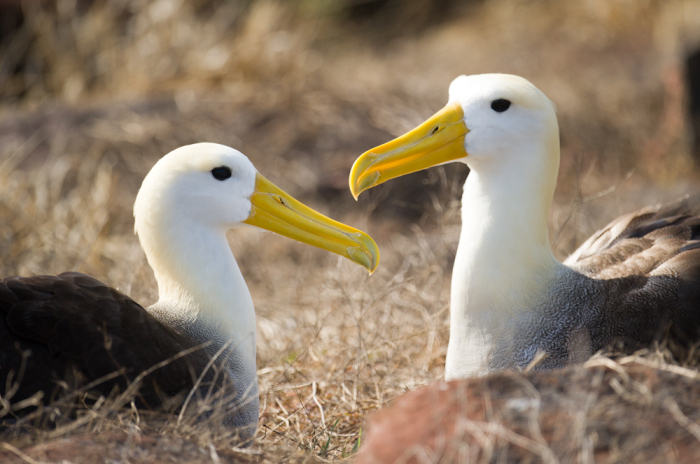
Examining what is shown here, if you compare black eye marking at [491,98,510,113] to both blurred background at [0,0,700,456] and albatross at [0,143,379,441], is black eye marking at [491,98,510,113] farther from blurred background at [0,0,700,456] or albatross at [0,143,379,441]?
blurred background at [0,0,700,456]

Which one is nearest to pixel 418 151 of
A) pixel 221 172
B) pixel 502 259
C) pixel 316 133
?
pixel 502 259

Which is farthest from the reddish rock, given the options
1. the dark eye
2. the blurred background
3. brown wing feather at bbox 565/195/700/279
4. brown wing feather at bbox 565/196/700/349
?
the dark eye

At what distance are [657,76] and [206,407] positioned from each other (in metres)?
7.54

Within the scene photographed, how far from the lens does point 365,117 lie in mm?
7883

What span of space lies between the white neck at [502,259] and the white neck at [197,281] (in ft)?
3.00

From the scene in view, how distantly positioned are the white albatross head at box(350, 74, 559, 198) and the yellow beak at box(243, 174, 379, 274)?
25 cm

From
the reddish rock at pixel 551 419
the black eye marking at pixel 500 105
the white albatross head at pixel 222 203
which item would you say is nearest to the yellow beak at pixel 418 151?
the black eye marking at pixel 500 105

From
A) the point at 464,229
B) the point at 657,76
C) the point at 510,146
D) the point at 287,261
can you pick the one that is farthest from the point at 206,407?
the point at 657,76

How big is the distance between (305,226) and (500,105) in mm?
971

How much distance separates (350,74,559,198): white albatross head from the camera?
310 centimetres

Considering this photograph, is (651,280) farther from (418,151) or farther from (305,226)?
(305,226)

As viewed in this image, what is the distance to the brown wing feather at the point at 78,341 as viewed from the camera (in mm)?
2613

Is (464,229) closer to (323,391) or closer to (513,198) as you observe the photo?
(513,198)

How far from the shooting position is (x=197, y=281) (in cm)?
317
